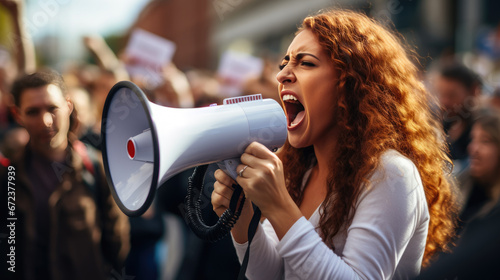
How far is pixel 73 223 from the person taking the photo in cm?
232

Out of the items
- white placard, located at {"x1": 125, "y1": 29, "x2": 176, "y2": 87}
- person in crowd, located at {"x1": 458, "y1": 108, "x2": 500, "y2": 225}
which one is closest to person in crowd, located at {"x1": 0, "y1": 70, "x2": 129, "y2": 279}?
person in crowd, located at {"x1": 458, "y1": 108, "x2": 500, "y2": 225}

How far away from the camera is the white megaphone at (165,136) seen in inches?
50.9

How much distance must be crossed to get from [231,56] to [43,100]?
4.22m

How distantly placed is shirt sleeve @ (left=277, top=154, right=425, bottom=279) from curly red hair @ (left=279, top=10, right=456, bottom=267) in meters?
0.07

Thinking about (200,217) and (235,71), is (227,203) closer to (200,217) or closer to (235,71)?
(200,217)

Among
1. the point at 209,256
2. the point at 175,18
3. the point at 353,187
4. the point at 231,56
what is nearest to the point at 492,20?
the point at 231,56

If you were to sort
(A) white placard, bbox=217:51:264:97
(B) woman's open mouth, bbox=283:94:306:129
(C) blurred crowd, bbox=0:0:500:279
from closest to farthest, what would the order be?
1. (B) woman's open mouth, bbox=283:94:306:129
2. (C) blurred crowd, bbox=0:0:500:279
3. (A) white placard, bbox=217:51:264:97

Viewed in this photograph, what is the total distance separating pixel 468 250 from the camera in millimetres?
1139

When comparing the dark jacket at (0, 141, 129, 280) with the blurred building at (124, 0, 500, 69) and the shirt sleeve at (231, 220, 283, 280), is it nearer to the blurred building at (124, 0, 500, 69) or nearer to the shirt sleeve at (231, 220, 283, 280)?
the shirt sleeve at (231, 220, 283, 280)

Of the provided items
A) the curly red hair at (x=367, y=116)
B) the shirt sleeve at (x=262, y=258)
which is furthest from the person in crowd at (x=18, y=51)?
the curly red hair at (x=367, y=116)

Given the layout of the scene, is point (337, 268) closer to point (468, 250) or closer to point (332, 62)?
point (468, 250)

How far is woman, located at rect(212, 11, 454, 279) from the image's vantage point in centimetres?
138

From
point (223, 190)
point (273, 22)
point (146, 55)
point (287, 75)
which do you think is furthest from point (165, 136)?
point (273, 22)

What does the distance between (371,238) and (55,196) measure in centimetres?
156
